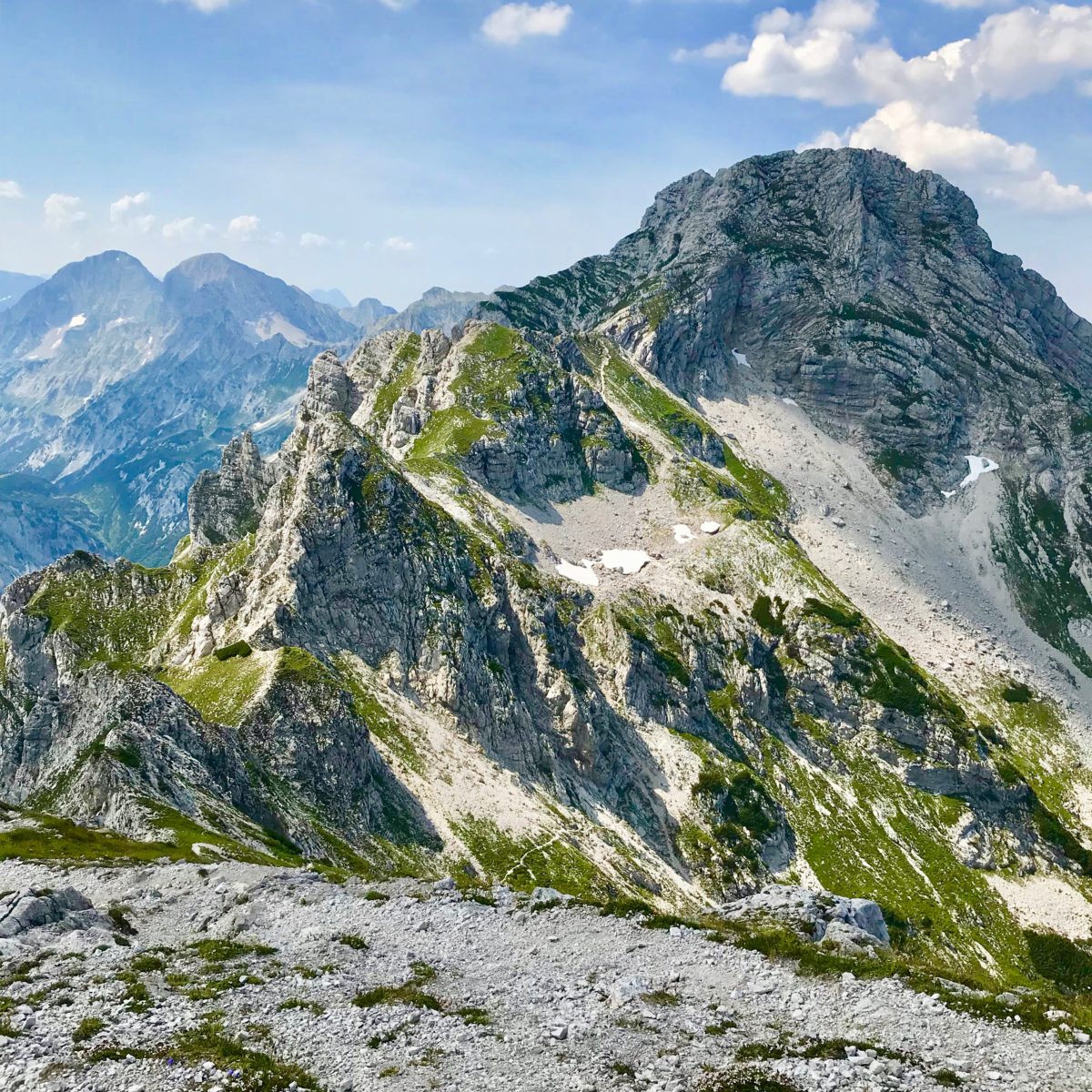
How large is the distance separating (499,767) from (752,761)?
5905cm

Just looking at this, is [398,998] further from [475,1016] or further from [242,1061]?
[242,1061]

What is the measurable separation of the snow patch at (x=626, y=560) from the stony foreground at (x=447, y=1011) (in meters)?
145

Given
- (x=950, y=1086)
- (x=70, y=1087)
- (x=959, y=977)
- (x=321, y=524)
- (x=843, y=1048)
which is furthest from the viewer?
(x=321, y=524)

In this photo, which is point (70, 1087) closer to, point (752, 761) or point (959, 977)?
point (959, 977)

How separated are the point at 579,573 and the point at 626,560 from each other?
1651 centimetres

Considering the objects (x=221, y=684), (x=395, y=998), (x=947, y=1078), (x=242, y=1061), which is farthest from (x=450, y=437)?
(x=947, y=1078)

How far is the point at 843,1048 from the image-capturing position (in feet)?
90.7

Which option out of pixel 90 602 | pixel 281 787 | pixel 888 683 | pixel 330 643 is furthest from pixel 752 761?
pixel 90 602

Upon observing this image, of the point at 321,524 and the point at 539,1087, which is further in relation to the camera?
the point at 321,524

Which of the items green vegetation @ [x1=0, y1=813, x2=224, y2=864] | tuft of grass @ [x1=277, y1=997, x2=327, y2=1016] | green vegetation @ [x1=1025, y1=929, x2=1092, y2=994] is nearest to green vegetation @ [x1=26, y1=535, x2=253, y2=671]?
green vegetation @ [x1=0, y1=813, x2=224, y2=864]

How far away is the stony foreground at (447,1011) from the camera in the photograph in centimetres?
2583

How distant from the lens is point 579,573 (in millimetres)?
178125

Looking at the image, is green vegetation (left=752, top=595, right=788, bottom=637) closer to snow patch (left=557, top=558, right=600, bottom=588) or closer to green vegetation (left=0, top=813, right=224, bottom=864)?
snow patch (left=557, top=558, right=600, bottom=588)

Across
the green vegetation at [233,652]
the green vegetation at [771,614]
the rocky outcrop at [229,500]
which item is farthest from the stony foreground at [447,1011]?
the rocky outcrop at [229,500]
